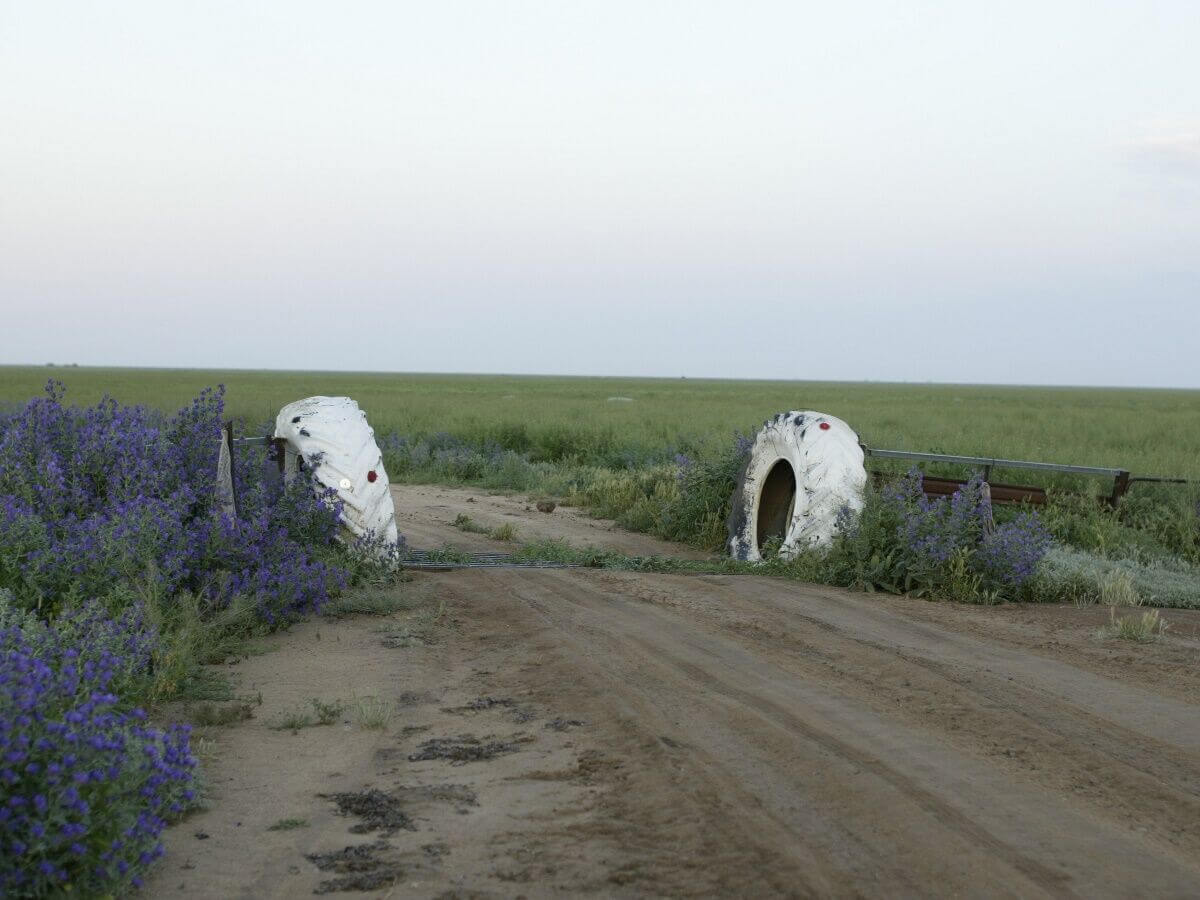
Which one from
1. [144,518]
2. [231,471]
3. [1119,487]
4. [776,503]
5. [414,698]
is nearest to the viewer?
[414,698]

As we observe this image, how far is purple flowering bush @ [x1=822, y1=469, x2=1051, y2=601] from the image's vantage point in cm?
872

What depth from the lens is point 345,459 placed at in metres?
8.63

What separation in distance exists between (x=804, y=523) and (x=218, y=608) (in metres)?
4.84

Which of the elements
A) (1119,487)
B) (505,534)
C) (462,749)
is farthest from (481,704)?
(1119,487)

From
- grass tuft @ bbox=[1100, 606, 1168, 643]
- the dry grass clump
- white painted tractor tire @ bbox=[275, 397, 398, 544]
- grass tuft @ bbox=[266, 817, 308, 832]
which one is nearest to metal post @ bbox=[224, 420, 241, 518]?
white painted tractor tire @ bbox=[275, 397, 398, 544]

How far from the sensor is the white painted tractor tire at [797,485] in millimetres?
9703

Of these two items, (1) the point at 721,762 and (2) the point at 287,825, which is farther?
(1) the point at 721,762

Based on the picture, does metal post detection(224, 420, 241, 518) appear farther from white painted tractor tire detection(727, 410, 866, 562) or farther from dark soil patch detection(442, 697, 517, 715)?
white painted tractor tire detection(727, 410, 866, 562)

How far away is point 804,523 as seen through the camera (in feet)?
32.0

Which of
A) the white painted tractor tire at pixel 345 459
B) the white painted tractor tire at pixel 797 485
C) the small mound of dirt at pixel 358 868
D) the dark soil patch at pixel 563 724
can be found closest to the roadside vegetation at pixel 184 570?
the white painted tractor tire at pixel 345 459

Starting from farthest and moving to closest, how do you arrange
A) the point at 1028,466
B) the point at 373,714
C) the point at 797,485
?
the point at 1028,466 < the point at 797,485 < the point at 373,714

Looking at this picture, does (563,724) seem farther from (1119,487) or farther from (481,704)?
(1119,487)

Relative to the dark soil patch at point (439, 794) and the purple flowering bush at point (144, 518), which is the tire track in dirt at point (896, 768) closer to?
the dark soil patch at point (439, 794)

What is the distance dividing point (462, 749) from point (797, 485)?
5.65 meters
